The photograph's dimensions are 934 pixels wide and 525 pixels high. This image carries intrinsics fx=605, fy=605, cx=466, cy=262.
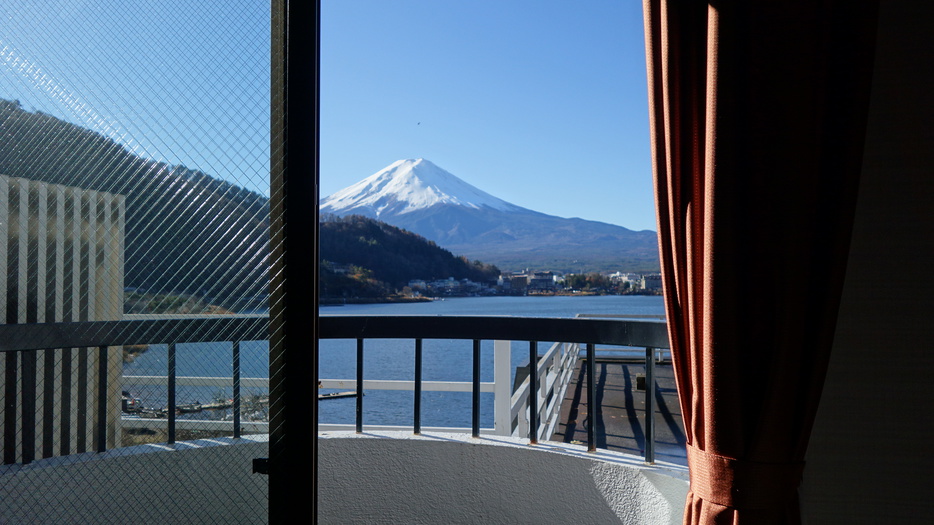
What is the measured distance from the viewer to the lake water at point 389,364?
1.41 m

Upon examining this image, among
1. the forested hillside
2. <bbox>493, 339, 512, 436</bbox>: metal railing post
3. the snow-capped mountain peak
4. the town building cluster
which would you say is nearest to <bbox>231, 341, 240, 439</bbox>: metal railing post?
<bbox>493, 339, 512, 436</bbox>: metal railing post

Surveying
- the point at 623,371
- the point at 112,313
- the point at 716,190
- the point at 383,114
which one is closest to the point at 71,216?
the point at 112,313

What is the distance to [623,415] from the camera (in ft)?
18.0

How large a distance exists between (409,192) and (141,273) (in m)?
36.5

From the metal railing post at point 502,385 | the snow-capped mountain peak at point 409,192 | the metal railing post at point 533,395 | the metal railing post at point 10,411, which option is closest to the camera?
the metal railing post at point 10,411

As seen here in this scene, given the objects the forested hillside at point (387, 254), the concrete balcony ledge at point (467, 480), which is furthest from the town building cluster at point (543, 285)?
the concrete balcony ledge at point (467, 480)

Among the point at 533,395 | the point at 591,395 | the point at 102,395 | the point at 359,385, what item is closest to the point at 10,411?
the point at 102,395

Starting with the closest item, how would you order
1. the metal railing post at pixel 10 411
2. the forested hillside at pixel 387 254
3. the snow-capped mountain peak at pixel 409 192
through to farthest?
the metal railing post at pixel 10 411
the forested hillside at pixel 387 254
the snow-capped mountain peak at pixel 409 192

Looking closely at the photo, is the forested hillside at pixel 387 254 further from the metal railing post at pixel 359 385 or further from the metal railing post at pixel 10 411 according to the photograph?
the metal railing post at pixel 10 411

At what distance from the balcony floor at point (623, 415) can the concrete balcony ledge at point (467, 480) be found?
1053 millimetres

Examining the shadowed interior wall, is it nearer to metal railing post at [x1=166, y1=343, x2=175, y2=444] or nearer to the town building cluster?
metal railing post at [x1=166, y1=343, x2=175, y2=444]

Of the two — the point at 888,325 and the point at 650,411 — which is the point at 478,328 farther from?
the point at 888,325

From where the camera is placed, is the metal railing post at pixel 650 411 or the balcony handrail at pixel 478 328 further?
the balcony handrail at pixel 478 328

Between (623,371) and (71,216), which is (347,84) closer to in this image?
(623,371)
